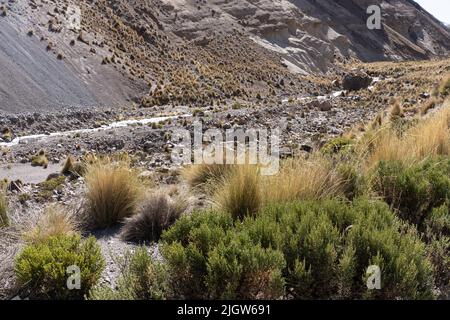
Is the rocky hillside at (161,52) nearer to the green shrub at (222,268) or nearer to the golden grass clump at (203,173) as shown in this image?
the golden grass clump at (203,173)

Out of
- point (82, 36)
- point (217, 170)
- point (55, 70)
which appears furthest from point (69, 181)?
point (82, 36)

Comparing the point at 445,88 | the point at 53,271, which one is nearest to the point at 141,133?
the point at 445,88

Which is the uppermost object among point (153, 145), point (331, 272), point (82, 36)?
point (82, 36)

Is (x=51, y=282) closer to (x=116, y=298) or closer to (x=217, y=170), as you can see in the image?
(x=116, y=298)

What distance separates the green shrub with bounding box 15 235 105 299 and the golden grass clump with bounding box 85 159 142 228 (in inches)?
80.8

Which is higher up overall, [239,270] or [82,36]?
[82,36]

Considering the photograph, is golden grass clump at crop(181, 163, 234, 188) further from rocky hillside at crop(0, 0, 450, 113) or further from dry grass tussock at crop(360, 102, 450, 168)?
rocky hillside at crop(0, 0, 450, 113)

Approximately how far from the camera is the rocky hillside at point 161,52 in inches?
1113

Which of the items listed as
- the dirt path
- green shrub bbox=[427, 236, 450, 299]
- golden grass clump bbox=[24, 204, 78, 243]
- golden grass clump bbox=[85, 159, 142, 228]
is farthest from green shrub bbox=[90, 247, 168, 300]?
the dirt path

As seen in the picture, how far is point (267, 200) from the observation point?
5820mm

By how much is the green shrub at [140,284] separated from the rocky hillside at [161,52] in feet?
70.6

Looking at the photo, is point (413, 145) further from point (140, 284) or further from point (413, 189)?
point (140, 284)

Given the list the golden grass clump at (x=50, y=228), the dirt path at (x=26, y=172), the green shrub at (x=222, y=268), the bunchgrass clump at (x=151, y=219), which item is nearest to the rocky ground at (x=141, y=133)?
the dirt path at (x=26, y=172)
